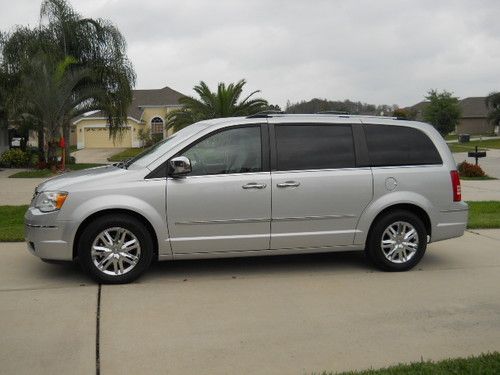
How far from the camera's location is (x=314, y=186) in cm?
621

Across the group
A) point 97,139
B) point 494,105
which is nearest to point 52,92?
point 97,139

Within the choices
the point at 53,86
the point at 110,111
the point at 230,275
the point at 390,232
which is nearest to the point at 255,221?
the point at 230,275

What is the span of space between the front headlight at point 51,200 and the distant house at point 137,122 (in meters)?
47.9

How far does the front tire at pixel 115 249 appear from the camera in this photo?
19.0ft

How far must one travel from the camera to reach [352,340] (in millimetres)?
4422

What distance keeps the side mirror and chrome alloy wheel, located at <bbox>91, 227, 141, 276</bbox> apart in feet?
2.54

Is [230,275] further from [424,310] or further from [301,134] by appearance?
[424,310]

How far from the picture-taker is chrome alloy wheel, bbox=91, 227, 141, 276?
19.1 ft

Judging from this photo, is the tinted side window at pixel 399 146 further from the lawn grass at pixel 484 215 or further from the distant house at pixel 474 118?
the distant house at pixel 474 118

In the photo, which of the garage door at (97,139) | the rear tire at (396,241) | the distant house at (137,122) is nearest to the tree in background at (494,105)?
the distant house at (137,122)

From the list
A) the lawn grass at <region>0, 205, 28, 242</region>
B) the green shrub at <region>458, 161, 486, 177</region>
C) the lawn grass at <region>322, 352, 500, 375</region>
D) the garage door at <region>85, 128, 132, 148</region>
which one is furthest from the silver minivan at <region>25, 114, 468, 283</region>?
the garage door at <region>85, 128, 132, 148</region>

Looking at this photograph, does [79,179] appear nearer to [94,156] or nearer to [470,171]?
[470,171]

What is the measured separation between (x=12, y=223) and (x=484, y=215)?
8.31m

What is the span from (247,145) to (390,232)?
6.23 ft
